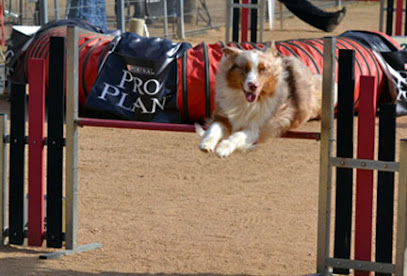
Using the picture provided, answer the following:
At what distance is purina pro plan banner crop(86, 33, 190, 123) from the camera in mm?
9820

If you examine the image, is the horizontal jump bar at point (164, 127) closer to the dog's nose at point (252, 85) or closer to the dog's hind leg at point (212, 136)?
the dog's hind leg at point (212, 136)

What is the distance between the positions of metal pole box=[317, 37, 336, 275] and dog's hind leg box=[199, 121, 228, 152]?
723 millimetres

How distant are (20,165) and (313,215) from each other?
2.39 meters

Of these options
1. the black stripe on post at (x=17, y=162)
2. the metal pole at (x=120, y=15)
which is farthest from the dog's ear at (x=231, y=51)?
the metal pole at (x=120, y=15)

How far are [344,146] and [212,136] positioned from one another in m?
0.88

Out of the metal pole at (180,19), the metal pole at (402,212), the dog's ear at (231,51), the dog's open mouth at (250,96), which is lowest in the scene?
the metal pole at (402,212)

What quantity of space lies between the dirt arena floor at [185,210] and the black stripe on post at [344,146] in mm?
426

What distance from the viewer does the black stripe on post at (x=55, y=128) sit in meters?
5.55

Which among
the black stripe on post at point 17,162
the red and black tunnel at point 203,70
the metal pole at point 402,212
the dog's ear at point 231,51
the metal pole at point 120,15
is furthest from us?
the metal pole at point 120,15

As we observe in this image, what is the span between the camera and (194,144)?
9.00 meters

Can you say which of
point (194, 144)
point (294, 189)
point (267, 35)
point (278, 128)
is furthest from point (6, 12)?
point (278, 128)

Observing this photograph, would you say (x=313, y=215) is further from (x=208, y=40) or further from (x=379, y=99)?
(x=208, y=40)

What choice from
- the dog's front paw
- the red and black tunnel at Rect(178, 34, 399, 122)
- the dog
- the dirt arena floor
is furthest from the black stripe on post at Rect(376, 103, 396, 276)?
the red and black tunnel at Rect(178, 34, 399, 122)

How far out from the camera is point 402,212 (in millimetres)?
4840
